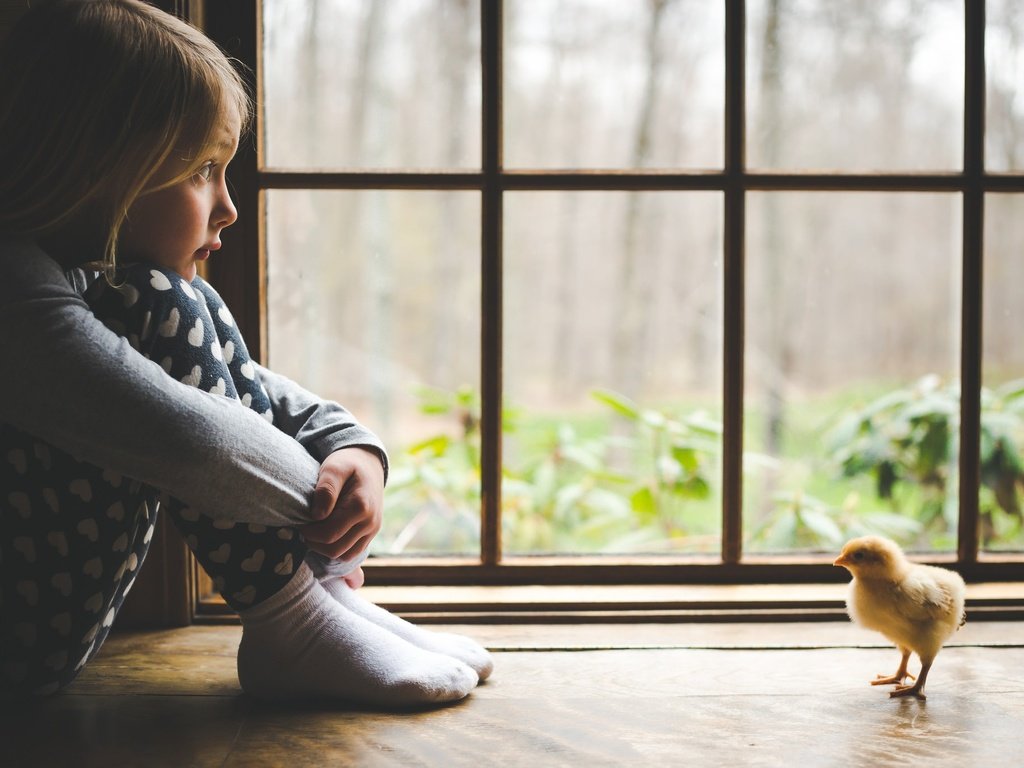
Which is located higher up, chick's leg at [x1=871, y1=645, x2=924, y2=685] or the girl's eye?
the girl's eye

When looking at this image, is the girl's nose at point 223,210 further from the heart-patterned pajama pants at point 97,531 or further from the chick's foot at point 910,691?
the chick's foot at point 910,691

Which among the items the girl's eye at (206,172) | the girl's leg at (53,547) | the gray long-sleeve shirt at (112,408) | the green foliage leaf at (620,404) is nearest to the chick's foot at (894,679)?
the green foliage leaf at (620,404)

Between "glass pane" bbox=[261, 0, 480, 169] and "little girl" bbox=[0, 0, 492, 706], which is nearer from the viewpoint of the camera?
"little girl" bbox=[0, 0, 492, 706]

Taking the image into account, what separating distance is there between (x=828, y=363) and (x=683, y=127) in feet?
1.46

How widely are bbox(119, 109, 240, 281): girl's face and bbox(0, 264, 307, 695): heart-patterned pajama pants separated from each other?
0.04 meters

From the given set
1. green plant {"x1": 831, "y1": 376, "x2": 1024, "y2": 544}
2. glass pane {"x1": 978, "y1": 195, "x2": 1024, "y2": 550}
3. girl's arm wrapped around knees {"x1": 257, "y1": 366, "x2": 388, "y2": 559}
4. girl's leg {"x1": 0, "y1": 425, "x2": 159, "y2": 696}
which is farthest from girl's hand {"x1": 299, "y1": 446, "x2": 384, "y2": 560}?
glass pane {"x1": 978, "y1": 195, "x2": 1024, "y2": 550}

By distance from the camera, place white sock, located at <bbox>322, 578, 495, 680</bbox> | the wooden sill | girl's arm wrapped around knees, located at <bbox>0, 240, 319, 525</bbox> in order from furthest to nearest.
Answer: the wooden sill
white sock, located at <bbox>322, 578, 495, 680</bbox>
girl's arm wrapped around knees, located at <bbox>0, 240, 319, 525</bbox>

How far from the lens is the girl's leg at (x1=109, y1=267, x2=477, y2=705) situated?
0.83 m

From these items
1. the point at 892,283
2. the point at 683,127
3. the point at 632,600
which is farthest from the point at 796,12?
the point at 632,600

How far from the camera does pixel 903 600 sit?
883 millimetres

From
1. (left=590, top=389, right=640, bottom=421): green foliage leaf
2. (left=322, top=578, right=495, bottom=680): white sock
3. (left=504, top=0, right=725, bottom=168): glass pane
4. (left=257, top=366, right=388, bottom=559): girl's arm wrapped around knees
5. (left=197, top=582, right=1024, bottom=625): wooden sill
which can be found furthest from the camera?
(left=590, top=389, right=640, bottom=421): green foliage leaf

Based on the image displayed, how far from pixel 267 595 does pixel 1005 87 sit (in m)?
1.24

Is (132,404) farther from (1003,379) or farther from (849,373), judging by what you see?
(1003,379)

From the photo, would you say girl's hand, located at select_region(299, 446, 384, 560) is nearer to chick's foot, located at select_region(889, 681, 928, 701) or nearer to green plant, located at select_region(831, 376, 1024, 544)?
chick's foot, located at select_region(889, 681, 928, 701)
